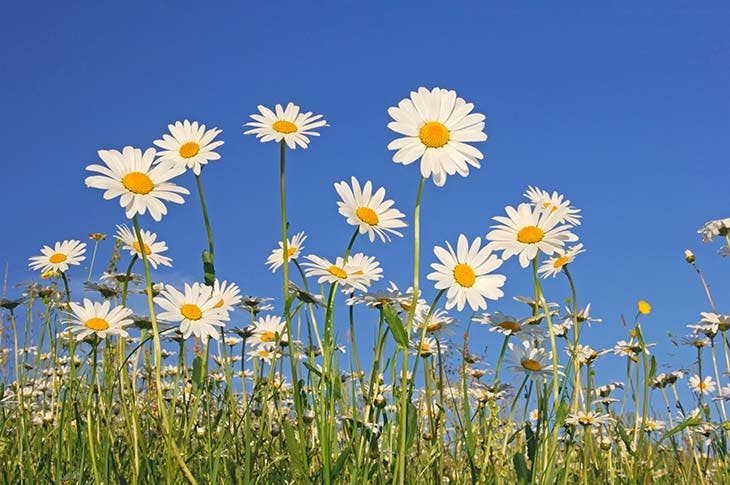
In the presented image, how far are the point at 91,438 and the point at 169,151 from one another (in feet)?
2.45

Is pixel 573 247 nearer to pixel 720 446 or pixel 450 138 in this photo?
pixel 450 138

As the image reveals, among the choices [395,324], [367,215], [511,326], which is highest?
[367,215]

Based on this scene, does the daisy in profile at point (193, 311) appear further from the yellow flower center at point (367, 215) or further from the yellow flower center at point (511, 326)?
the yellow flower center at point (511, 326)

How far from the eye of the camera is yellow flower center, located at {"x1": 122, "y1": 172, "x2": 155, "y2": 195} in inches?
73.5

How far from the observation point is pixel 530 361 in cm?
230

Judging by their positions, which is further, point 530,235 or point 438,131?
point 530,235

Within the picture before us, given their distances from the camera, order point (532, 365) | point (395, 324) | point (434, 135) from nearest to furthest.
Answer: point (395, 324) < point (434, 135) < point (532, 365)

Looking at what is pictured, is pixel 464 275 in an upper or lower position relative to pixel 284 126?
lower

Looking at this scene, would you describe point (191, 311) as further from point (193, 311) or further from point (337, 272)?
point (337, 272)

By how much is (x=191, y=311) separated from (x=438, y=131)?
79 centimetres

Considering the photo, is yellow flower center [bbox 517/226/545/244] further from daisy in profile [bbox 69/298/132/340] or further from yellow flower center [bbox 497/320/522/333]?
daisy in profile [bbox 69/298/132/340]

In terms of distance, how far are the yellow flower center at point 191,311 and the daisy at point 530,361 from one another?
A: 89 centimetres

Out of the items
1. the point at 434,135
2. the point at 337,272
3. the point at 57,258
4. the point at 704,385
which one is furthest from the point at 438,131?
the point at 704,385

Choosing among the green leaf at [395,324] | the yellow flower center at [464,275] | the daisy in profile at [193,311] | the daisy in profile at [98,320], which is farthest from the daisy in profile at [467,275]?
the daisy in profile at [98,320]
